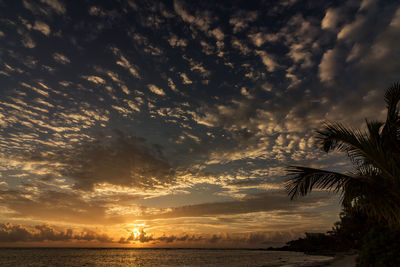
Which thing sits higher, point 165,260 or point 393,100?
point 393,100

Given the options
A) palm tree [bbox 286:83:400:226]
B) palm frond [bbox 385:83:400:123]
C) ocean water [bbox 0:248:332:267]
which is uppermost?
palm frond [bbox 385:83:400:123]

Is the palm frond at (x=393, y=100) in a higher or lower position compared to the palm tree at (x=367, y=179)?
higher

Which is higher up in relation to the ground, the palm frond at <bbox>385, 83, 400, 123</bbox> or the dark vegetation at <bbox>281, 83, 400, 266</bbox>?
the palm frond at <bbox>385, 83, 400, 123</bbox>

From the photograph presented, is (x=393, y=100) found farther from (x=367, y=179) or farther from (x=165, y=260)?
(x=165, y=260)

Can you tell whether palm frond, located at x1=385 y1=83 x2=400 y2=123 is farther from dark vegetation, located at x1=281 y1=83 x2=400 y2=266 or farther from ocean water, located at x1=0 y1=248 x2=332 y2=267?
ocean water, located at x1=0 y1=248 x2=332 y2=267

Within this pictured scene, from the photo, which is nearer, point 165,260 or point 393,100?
point 393,100

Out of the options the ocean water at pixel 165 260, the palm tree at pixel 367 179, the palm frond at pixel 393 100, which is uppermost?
the palm frond at pixel 393 100

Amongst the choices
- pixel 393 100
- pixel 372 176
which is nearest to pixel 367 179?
pixel 372 176

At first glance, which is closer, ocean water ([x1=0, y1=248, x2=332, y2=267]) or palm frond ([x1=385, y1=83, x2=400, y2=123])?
palm frond ([x1=385, y1=83, x2=400, y2=123])

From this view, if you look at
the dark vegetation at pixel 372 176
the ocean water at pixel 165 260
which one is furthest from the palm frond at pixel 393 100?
the ocean water at pixel 165 260

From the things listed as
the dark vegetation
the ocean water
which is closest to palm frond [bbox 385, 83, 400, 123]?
the dark vegetation

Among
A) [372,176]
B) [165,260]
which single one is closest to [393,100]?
[372,176]

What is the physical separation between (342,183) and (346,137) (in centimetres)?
138

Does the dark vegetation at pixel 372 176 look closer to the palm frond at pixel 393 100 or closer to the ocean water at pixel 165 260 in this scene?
the palm frond at pixel 393 100
